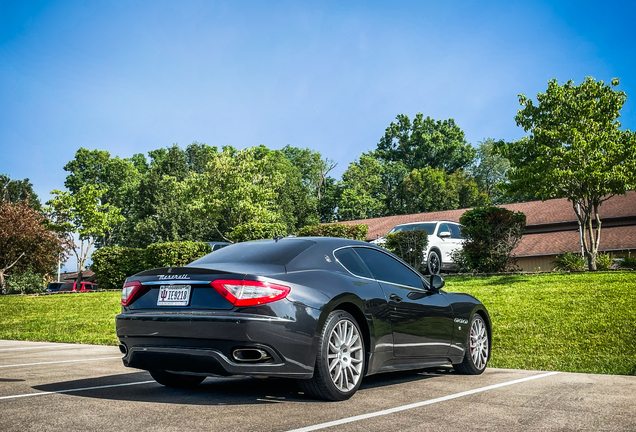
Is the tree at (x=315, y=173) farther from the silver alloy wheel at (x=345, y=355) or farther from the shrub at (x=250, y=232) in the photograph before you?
the silver alloy wheel at (x=345, y=355)

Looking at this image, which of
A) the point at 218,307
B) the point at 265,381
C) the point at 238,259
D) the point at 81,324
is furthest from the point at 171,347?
the point at 81,324

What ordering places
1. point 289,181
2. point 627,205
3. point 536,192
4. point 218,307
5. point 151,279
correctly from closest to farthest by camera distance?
point 218,307 < point 151,279 < point 536,192 < point 627,205 < point 289,181

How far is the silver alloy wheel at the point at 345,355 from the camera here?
5180mm

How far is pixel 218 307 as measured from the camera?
4.91 m

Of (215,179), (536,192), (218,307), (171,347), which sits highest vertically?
(215,179)

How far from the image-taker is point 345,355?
5.28m

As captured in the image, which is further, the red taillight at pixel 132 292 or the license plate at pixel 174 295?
the red taillight at pixel 132 292

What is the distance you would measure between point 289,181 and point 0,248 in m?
31.7

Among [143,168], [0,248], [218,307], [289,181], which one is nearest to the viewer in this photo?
[218,307]

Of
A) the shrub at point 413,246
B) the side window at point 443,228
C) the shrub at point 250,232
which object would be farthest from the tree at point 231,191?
the shrub at point 413,246

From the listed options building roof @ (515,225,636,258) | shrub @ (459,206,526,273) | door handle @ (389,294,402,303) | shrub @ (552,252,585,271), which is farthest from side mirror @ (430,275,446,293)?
building roof @ (515,225,636,258)

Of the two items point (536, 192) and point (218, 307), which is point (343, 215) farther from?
point (218, 307)

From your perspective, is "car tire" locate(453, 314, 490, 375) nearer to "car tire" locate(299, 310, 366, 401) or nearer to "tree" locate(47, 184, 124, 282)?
"car tire" locate(299, 310, 366, 401)

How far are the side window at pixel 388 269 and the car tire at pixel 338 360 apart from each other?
89 centimetres
